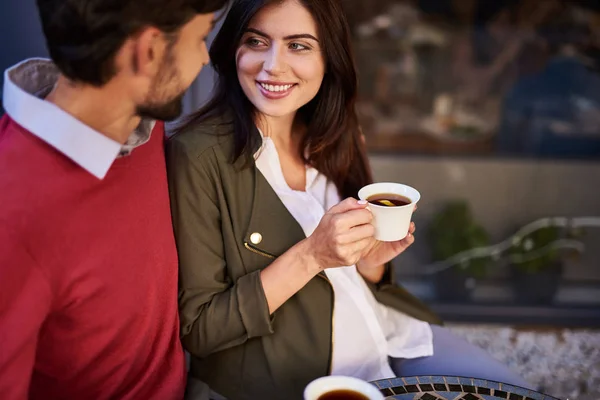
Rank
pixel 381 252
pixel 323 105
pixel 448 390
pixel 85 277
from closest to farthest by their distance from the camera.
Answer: pixel 85 277 < pixel 448 390 < pixel 381 252 < pixel 323 105

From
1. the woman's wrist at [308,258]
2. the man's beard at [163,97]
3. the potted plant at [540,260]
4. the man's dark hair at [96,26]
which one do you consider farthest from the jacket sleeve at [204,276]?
the potted plant at [540,260]

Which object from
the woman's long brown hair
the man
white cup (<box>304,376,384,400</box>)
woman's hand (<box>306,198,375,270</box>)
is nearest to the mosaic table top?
white cup (<box>304,376,384,400</box>)

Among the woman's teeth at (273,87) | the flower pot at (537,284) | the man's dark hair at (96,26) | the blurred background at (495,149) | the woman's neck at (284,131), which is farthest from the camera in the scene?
the flower pot at (537,284)

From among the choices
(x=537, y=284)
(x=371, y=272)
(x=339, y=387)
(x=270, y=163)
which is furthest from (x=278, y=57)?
(x=537, y=284)

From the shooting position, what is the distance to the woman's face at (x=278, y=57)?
1556 mm

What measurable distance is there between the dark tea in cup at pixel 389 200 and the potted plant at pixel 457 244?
6.43ft

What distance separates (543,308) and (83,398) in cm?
266

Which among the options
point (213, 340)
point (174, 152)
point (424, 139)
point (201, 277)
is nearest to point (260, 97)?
point (174, 152)

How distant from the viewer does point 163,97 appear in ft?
3.92

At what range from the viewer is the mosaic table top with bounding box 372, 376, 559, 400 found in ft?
4.37

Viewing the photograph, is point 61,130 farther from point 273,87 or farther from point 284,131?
point 284,131

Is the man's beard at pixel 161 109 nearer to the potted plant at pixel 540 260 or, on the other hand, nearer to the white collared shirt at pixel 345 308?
the white collared shirt at pixel 345 308

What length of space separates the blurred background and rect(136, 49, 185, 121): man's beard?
2192 millimetres

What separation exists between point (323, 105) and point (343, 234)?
55cm
